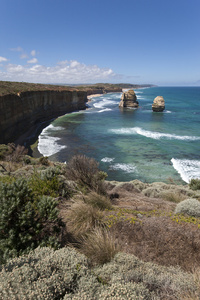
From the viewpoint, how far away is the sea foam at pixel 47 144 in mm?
25837

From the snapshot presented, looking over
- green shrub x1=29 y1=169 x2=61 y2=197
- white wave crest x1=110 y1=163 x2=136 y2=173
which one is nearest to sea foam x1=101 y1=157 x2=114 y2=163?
white wave crest x1=110 y1=163 x2=136 y2=173

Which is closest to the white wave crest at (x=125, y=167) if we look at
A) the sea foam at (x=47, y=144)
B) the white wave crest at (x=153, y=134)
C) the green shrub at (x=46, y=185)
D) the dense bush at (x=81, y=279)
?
the sea foam at (x=47, y=144)

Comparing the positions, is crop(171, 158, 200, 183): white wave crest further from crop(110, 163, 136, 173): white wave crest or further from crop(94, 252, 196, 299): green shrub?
crop(94, 252, 196, 299): green shrub

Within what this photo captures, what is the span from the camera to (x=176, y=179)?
1803 centimetres

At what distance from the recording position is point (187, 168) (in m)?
20.1

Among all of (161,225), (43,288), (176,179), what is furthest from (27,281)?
(176,179)

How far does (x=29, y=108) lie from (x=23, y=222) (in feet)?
128

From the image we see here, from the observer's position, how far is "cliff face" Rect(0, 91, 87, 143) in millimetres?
28808

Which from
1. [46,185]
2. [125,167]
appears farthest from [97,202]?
[125,167]

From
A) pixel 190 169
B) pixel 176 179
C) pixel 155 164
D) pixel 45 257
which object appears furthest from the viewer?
pixel 155 164

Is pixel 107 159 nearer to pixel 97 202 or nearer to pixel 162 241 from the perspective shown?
pixel 97 202

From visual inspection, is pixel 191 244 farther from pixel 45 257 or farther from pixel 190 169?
pixel 190 169

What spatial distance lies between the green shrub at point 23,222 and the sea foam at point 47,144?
2100 centimetres

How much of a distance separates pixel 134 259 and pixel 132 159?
19609 millimetres
